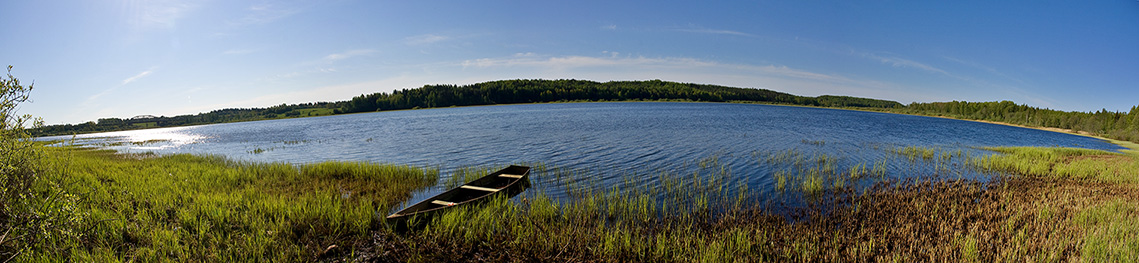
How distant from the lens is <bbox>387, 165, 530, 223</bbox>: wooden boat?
926 cm

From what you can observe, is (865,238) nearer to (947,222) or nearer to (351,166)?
(947,222)

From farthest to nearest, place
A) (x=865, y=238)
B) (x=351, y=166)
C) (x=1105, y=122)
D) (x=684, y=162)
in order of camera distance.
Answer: (x=1105, y=122), (x=684, y=162), (x=351, y=166), (x=865, y=238)

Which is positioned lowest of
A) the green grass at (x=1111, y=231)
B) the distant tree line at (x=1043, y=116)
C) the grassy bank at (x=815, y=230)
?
the grassy bank at (x=815, y=230)

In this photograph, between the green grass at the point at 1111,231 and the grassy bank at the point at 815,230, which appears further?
the grassy bank at the point at 815,230

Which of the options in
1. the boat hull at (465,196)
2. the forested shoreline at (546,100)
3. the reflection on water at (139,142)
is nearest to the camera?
the boat hull at (465,196)

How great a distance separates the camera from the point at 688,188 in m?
14.3

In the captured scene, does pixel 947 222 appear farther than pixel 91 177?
No

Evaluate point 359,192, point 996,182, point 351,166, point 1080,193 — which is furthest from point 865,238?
point 351,166

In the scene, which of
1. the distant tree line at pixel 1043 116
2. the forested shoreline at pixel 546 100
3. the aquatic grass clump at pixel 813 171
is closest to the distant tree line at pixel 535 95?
the forested shoreline at pixel 546 100

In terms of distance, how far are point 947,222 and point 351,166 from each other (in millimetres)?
20215

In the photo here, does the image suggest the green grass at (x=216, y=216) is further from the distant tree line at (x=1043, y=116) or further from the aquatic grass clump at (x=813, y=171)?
the distant tree line at (x=1043, y=116)

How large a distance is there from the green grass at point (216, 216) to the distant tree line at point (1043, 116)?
65.2 m

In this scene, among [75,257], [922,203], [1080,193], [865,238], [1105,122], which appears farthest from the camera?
[1105,122]

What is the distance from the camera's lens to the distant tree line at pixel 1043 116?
43.9 meters
